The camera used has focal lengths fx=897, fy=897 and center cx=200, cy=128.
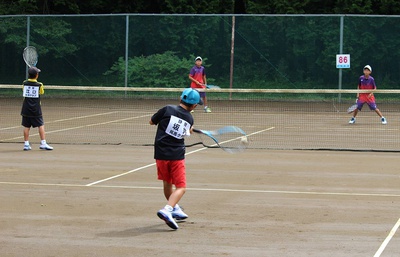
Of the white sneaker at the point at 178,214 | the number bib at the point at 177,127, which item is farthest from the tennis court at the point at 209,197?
the number bib at the point at 177,127

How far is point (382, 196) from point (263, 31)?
855 inches

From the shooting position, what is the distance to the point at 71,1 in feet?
129

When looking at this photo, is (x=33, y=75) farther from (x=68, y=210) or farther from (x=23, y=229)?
(x=23, y=229)

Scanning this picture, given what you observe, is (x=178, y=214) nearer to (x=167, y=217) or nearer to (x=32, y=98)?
(x=167, y=217)

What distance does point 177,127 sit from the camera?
9703 millimetres

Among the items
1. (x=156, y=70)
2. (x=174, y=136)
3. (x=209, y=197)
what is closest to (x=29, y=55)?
(x=156, y=70)

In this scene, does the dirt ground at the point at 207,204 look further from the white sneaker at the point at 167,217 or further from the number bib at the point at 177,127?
the number bib at the point at 177,127

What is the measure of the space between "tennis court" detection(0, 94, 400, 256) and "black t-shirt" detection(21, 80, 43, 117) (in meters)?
0.74

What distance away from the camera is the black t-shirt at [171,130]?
9703mm

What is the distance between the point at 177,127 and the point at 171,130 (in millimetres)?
73

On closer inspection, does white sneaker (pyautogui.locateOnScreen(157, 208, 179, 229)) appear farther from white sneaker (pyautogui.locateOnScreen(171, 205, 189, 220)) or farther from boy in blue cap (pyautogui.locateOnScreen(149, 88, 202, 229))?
white sneaker (pyautogui.locateOnScreen(171, 205, 189, 220))

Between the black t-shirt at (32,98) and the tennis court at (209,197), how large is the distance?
2.42 ft

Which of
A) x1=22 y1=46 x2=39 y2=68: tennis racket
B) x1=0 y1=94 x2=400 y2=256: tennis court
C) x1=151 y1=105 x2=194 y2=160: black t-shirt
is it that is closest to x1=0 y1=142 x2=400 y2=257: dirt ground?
x1=0 y1=94 x2=400 y2=256: tennis court

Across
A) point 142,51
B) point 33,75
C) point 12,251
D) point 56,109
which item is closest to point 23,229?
point 12,251
